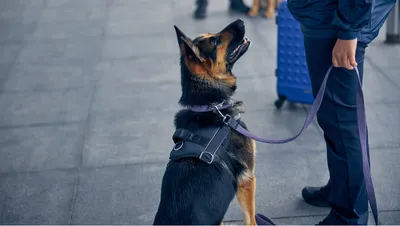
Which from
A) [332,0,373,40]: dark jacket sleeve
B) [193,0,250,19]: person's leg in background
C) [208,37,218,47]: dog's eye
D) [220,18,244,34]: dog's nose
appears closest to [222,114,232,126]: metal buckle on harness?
[208,37,218,47]: dog's eye

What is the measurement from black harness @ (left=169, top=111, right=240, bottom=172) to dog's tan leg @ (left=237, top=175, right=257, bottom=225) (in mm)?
191

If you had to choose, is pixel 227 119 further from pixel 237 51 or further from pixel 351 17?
pixel 351 17

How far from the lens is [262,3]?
28.0ft

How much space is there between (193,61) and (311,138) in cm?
193

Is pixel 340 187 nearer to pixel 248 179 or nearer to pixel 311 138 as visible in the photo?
pixel 248 179

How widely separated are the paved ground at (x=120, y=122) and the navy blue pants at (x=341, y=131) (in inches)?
14.4

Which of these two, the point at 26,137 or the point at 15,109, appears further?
the point at 15,109

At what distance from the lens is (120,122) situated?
5203mm

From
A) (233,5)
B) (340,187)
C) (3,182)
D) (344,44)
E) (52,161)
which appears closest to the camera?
(344,44)

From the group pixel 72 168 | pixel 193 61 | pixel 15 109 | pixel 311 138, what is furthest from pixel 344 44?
pixel 15 109

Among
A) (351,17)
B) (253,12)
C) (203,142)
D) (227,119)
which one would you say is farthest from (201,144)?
(253,12)

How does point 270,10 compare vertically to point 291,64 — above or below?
below

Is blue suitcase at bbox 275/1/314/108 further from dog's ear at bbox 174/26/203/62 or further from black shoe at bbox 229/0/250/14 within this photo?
black shoe at bbox 229/0/250/14

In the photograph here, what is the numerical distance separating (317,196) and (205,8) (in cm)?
502
